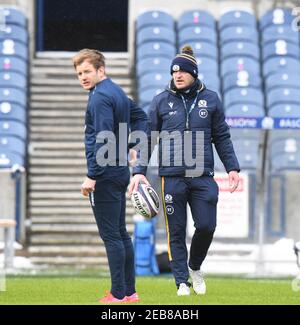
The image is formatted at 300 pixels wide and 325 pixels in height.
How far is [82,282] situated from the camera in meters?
12.2

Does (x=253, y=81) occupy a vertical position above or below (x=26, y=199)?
above

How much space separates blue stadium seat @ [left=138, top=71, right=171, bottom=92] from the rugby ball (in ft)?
32.3

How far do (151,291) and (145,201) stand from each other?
5.37 ft

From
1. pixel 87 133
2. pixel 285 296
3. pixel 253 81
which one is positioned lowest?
pixel 285 296

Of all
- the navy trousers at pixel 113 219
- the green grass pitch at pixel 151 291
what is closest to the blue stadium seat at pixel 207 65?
the green grass pitch at pixel 151 291

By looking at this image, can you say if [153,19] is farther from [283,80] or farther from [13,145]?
[13,145]

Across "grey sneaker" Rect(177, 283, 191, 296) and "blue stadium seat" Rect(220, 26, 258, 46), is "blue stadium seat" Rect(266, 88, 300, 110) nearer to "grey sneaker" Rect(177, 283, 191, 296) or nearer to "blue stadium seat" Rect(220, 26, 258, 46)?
"blue stadium seat" Rect(220, 26, 258, 46)

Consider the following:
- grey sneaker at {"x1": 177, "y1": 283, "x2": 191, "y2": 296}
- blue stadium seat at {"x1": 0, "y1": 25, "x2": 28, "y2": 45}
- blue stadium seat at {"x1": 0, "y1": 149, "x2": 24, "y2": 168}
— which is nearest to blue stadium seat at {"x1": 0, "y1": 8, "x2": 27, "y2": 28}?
blue stadium seat at {"x1": 0, "y1": 25, "x2": 28, "y2": 45}

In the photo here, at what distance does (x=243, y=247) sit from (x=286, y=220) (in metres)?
0.64

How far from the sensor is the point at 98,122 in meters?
8.59

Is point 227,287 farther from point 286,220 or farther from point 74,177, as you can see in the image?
point 74,177

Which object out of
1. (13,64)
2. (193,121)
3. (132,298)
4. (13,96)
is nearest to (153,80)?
(13,96)
